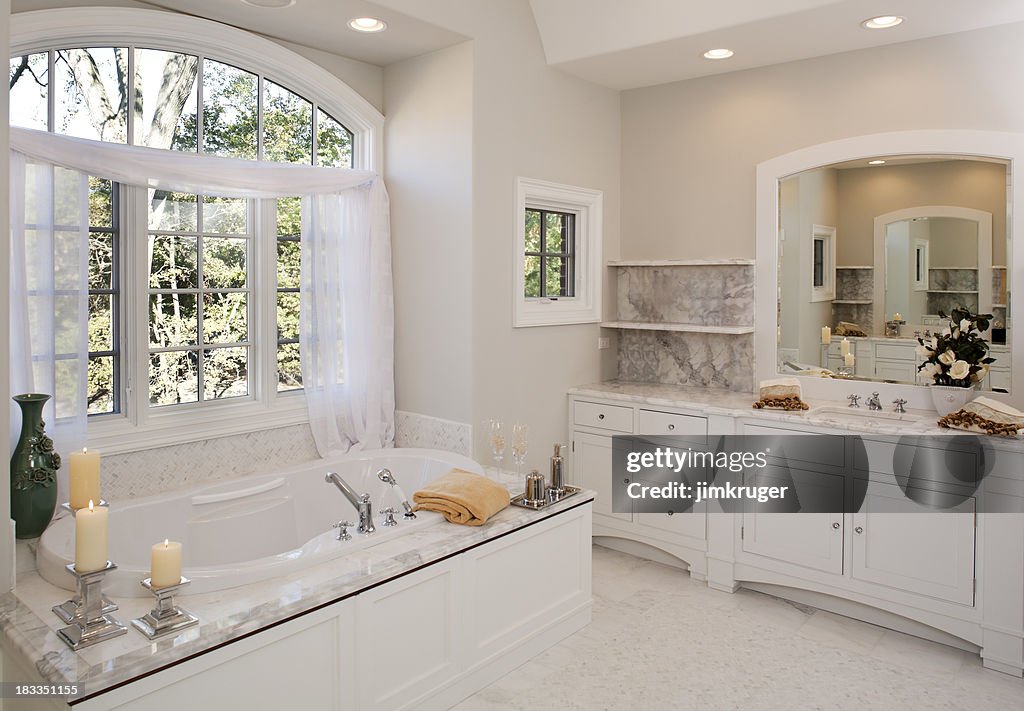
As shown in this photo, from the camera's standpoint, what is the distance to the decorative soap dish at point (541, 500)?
317 centimetres

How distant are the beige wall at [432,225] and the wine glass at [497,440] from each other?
14cm

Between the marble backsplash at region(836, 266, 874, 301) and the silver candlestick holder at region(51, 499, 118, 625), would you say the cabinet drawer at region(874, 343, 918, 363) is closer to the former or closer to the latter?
the marble backsplash at region(836, 266, 874, 301)

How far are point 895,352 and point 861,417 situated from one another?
467mm

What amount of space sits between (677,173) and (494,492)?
2461 millimetres

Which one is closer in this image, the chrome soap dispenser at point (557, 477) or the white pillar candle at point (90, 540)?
the white pillar candle at point (90, 540)

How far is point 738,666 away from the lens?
309 cm

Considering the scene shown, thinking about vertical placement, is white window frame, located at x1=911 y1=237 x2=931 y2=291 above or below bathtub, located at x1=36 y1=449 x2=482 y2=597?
above

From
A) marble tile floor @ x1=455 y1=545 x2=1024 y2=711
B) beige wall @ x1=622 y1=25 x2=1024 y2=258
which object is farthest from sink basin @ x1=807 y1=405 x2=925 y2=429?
beige wall @ x1=622 y1=25 x2=1024 y2=258

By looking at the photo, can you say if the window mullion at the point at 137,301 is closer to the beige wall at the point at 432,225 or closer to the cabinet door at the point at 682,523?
the beige wall at the point at 432,225

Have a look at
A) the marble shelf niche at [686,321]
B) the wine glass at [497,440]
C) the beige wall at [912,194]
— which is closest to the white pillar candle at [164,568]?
the wine glass at [497,440]

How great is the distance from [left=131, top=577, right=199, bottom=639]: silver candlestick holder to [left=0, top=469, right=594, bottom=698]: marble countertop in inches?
1.0

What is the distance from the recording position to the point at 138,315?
3.29 meters

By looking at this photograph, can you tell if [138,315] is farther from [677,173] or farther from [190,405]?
[677,173]

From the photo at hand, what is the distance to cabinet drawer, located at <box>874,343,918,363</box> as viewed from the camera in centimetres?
379
